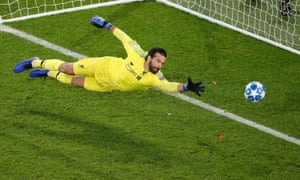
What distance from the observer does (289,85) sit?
1150 centimetres

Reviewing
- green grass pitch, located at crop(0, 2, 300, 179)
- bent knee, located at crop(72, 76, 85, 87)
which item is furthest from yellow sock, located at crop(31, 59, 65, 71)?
green grass pitch, located at crop(0, 2, 300, 179)

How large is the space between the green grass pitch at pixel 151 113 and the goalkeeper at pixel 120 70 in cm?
74

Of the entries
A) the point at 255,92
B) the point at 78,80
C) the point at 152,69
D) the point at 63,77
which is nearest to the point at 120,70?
the point at 152,69

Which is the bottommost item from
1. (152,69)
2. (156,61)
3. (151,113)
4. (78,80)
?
(151,113)

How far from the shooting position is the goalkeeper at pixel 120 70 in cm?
887

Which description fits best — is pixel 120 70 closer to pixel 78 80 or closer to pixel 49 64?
pixel 78 80

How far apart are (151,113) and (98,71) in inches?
54.9

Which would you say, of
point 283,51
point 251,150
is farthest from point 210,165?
point 283,51

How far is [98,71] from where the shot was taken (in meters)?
9.42

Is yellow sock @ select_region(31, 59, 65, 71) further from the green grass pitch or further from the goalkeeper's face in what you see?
the goalkeeper's face

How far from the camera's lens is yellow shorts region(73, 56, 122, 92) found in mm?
9383

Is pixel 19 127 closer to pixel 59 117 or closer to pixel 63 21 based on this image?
pixel 59 117

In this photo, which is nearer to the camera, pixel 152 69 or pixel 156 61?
pixel 156 61

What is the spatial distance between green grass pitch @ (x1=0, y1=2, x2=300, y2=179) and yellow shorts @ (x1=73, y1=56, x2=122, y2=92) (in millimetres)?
737
